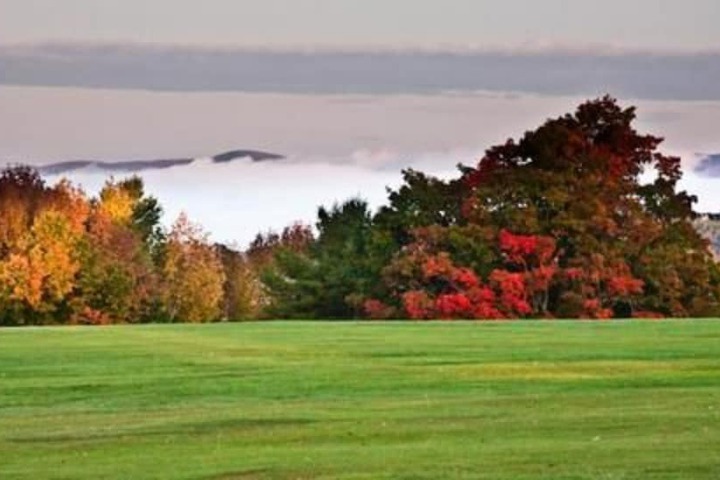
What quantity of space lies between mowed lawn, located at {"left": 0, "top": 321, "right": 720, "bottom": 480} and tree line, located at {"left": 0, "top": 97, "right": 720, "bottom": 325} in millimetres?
13235

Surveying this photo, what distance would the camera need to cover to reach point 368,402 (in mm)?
33438

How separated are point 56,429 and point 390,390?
8.16 m

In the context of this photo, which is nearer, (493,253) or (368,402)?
(368,402)

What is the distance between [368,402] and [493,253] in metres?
38.5

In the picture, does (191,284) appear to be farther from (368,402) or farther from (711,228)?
(368,402)

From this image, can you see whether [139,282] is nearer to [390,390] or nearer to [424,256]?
[424,256]

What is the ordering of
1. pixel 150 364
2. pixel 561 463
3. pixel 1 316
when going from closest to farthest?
1. pixel 561 463
2. pixel 150 364
3. pixel 1 316

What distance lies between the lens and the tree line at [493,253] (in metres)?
70.8

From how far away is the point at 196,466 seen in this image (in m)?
23.5

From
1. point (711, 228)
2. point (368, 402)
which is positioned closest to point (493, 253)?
point (711, 228)

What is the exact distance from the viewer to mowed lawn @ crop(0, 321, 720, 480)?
23203mm

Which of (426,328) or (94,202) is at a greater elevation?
(94,202)

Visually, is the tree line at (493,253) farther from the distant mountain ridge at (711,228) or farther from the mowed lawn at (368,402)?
the mowed lawn at (368,402)

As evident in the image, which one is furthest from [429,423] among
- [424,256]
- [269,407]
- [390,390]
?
[424,256]
